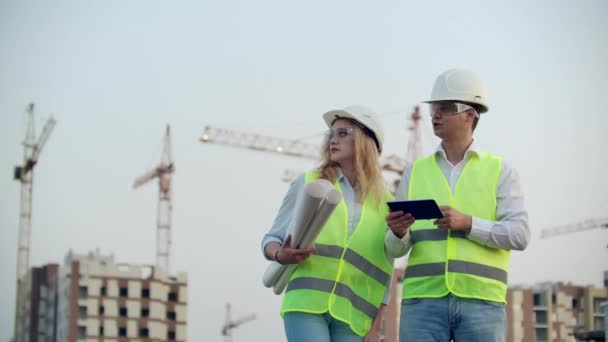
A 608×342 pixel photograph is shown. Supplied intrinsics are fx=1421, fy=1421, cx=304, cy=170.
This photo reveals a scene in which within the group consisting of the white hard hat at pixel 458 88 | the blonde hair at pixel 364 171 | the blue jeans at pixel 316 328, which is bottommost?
the blue jeans at pixel 316 328

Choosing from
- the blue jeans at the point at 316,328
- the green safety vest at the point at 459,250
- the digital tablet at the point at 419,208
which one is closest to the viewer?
the digital tablet at the point at 419,208

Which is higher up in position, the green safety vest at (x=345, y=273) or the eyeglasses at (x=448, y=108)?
the eyeglasses at (x=448, y=108)

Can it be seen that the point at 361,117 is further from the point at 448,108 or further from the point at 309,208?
the point at 309,208

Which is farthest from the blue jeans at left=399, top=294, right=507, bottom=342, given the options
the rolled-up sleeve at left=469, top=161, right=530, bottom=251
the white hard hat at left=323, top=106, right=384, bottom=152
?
the white hard hat at left=323, top=106, right=384, bottom=152

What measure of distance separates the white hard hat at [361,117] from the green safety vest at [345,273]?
15.8 inches

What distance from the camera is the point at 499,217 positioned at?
883 cm

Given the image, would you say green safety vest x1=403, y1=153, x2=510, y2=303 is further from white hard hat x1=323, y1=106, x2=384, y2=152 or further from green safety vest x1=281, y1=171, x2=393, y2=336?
white hard hat x1=323, y1=106, x2=384, y2=152

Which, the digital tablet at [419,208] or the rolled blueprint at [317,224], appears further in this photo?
the rolled blueprint at [317,224]

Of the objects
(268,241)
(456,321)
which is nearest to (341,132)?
(268,241)

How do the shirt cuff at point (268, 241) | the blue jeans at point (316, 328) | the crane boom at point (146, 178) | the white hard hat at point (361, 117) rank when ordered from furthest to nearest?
1. the crane boom at point (146, 178)
2. the white hard hat at point (361, 117)
3. the shirt cuff at point (268, 241)
4. the blue jeans at point (316, 328)

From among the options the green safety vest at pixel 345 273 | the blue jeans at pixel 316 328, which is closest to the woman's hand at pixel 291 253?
the green safety vest at pixel 345 273

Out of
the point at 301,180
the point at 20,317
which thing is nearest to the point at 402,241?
the point at 301,180

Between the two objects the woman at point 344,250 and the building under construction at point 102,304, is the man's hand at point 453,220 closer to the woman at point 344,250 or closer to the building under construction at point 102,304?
the woman at point 344,250

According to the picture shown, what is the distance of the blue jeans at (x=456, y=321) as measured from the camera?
8562 mm
